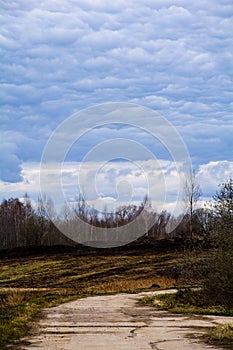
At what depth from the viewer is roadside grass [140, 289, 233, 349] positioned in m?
12.1

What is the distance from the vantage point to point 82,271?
49688mm

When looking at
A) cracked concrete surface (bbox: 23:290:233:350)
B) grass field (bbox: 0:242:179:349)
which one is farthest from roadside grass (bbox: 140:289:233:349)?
grass field (bbox: 0:242:179:349)

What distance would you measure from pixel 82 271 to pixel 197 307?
3030 cm

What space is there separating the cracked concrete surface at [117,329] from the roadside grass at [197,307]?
35cm

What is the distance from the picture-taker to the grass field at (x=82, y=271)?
31897mm

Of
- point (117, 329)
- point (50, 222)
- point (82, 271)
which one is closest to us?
point (117, 329)

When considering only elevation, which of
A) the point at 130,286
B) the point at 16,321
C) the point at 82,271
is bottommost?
the point at 16,321

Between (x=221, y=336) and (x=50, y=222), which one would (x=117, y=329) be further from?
(x=50, y=222)

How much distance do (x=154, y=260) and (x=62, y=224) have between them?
42.4 meters

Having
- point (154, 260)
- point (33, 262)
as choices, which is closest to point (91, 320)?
point (154, 260)

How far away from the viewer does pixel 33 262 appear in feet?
194

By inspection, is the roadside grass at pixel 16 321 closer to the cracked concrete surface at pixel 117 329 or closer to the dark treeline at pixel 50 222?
the cracked concrete surface at pixel 117 329

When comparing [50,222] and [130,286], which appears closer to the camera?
[130,286]

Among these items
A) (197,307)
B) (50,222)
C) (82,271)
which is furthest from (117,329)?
(50,222)
